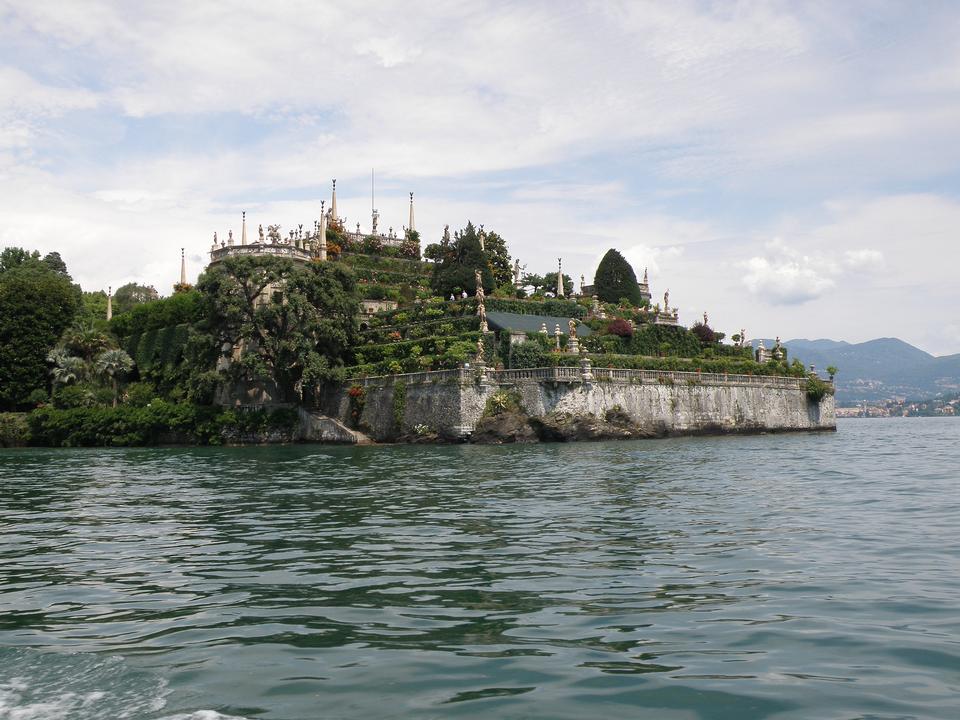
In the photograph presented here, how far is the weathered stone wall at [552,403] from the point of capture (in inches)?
2315

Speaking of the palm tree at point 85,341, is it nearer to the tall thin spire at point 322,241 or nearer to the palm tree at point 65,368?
the palm tree at point 65,368

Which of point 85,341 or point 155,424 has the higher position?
point 85,341

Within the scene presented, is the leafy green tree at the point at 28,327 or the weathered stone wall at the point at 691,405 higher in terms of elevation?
the leafy green tree at the point at 28,327

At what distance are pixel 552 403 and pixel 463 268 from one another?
26793 millimetres

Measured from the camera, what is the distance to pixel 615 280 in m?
95.4

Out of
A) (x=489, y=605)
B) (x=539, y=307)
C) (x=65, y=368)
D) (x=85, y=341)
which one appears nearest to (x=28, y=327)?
(x=85, y=341)

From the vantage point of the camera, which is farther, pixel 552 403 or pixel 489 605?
pixel 552 403

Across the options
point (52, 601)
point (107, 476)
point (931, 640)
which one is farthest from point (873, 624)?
point (107, 476)

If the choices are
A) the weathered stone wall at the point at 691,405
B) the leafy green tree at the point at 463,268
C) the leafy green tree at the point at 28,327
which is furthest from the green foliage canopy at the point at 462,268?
the leafy green tree at the point at 28,327

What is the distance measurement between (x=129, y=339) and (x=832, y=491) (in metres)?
74.7

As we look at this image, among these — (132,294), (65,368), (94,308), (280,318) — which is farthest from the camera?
(132,294)

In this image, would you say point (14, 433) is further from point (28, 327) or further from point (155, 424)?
point (28, 327)

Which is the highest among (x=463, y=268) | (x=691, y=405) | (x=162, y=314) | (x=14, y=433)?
(x=463, y=268)

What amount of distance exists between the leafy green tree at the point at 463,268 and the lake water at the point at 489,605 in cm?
5680
